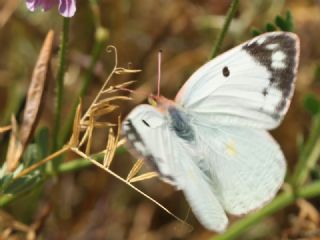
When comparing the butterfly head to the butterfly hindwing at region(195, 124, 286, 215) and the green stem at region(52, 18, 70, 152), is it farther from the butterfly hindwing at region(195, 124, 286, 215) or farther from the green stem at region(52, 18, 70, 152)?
the green stem at region(52, 18, 70, 152)

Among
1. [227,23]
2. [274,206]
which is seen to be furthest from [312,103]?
[227,23]

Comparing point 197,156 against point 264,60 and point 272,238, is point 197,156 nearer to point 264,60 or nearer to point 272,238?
point 264,60

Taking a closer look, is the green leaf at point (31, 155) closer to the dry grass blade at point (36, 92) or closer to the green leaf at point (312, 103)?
the dry grass blade at point (36, 92)

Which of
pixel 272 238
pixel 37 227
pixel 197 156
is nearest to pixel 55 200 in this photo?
pixel 37 227

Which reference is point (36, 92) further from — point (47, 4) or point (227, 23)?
point (227, 23)

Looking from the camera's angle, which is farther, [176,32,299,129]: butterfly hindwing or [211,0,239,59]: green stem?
[211,0,239,59]: green stem

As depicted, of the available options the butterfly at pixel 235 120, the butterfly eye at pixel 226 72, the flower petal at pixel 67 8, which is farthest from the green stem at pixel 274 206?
the flower petal at pixel 67 8

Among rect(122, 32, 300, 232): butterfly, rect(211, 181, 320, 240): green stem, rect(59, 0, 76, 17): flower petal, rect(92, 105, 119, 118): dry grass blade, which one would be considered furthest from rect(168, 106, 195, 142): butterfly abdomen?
rect(211, 181, 320, 240): green stem
